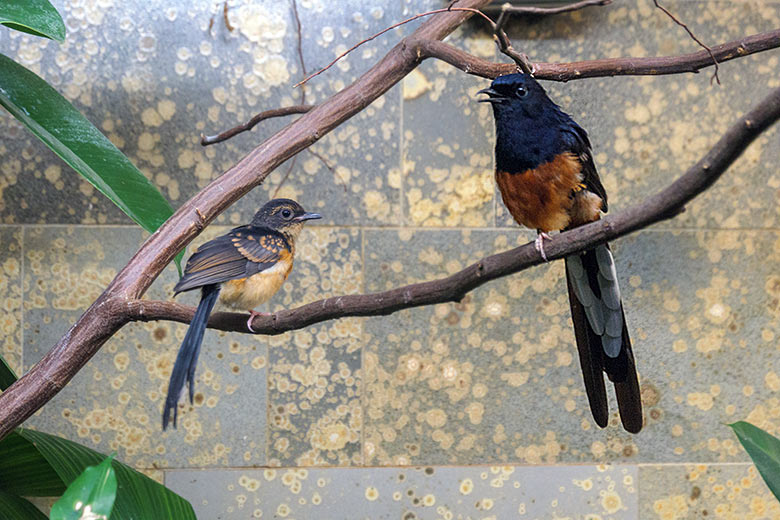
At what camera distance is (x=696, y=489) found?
150 cm

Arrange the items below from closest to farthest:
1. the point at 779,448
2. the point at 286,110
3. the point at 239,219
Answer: the point at 779,448 → the point at 286,110 → the point at 239,219

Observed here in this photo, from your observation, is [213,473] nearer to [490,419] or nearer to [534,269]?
[490,419]

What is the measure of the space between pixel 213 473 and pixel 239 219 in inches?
21.3

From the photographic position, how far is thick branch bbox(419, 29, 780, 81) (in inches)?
36.0

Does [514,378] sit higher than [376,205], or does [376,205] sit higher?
[376,205]

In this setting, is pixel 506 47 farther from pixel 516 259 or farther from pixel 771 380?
pixel 771 380

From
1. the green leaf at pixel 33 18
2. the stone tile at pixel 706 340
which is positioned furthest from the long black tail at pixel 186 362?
the stone tile at pixel 706 340

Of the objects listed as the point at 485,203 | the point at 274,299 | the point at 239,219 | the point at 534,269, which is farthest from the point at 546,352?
the point at 239,219

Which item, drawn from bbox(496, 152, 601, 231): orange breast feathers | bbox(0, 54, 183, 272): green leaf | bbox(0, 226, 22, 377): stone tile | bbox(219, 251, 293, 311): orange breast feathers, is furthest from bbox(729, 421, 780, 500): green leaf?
bbox(0, 226, 22, 377): stone tile

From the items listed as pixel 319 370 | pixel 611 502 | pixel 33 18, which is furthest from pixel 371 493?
pixel 33 18

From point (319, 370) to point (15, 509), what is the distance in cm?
61

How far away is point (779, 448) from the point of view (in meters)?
0.85

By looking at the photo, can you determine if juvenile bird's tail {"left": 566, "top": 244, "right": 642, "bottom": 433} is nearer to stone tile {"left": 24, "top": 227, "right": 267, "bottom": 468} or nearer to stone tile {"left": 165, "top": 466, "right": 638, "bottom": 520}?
stone tile {"left": 165, "top": 466, "right": 638, "bottom": 520}

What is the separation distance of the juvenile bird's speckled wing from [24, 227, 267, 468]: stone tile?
0.55 meters
